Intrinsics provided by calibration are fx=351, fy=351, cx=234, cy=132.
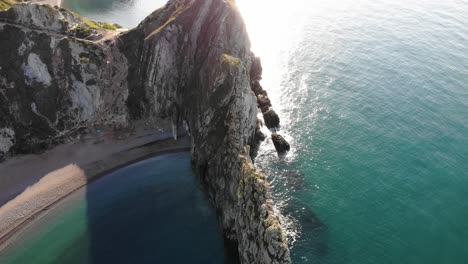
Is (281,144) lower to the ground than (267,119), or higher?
lower

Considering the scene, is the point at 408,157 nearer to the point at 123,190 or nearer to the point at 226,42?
the point at 226,42

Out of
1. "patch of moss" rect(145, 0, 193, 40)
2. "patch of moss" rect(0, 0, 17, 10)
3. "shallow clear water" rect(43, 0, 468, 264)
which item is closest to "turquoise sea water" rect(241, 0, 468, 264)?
"shallow clear water" rect(43, 0, 468, 264)

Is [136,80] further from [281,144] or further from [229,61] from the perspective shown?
[281,144]

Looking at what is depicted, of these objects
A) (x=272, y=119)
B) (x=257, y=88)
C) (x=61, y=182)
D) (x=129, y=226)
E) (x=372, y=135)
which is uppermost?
(x=257, y=88)

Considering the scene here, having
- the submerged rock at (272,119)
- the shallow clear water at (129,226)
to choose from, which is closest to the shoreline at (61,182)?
the shallow clear water at (129,226)

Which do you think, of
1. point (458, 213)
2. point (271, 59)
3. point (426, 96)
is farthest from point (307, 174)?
point (271, 59)

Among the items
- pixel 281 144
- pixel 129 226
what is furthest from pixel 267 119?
pixel 129 226
